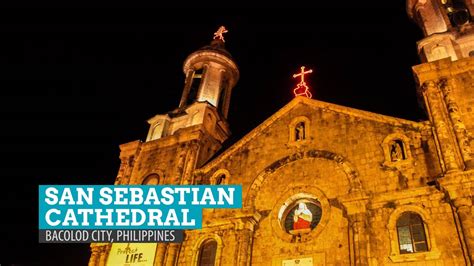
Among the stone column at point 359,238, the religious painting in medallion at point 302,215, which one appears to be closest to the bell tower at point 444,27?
the stone column at point 359,238

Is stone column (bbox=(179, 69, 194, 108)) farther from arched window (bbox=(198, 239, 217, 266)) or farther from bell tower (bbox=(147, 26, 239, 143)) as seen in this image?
arched window (bbox=(198, 239, 217, 266))

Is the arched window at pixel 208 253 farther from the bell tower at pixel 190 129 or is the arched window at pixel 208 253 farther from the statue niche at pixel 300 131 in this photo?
the statue niche at pixel 300 131

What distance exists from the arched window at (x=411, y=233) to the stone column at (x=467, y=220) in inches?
50.6

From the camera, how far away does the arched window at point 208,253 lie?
17.5m

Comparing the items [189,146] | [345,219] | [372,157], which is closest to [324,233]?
[345,219]

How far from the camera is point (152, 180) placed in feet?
70.8

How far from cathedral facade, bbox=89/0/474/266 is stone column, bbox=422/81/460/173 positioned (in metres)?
0.04

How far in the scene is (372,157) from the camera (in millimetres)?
16781

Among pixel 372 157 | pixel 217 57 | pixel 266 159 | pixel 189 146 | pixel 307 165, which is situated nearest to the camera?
pixel 372 157

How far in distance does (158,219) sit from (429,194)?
10102 mm

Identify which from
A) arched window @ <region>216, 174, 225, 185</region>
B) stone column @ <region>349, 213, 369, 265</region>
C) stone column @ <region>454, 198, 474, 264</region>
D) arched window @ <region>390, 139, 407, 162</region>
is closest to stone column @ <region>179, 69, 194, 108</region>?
arched window @ <region>216, 174, 225, 185</region>

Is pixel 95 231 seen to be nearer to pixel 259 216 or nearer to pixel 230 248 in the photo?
pixel 230 248

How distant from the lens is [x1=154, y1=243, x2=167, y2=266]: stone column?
17.8 metres

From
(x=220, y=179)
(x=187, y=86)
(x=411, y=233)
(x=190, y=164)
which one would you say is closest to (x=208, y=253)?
(x=220, y=179)
